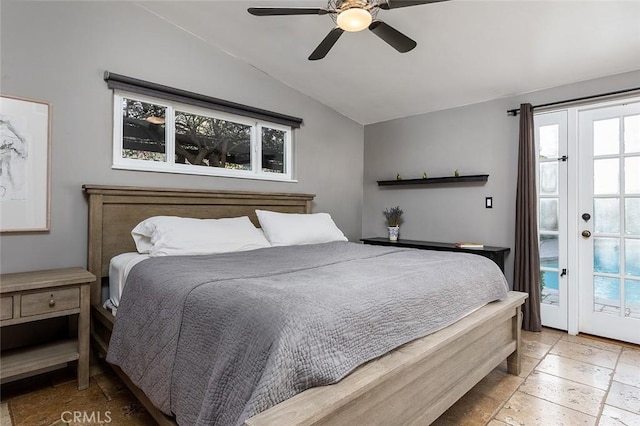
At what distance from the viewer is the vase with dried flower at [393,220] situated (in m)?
4.25

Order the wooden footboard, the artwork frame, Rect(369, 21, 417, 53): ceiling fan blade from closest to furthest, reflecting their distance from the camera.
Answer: the wooden footboard
Rect(369, 21, 417, 53): ceiling fan blade
the artwork frame

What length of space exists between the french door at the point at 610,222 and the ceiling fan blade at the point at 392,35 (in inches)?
79.3

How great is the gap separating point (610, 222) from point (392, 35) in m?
2.52

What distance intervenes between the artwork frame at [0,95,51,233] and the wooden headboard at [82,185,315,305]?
27 centimetres

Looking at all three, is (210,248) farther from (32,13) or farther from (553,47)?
(553,47)

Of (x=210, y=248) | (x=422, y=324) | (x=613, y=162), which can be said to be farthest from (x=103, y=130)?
(x=613, y=162)

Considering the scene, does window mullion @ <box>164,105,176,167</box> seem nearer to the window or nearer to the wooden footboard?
the window

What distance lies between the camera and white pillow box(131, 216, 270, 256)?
95.1 inches

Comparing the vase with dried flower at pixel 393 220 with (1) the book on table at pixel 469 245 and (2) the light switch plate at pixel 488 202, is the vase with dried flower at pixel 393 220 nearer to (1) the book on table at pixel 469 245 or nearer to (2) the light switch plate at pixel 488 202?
(1) the book on table at pixel 469 245

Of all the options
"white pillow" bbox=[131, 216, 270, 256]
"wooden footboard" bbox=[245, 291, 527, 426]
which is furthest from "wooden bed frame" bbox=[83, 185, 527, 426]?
"white pillow" bbox=[131, 216, 270, 256]

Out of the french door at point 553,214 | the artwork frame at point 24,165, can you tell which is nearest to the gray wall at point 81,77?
the artwork frame at point 24,165

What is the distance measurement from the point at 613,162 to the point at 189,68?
378 centimetres
